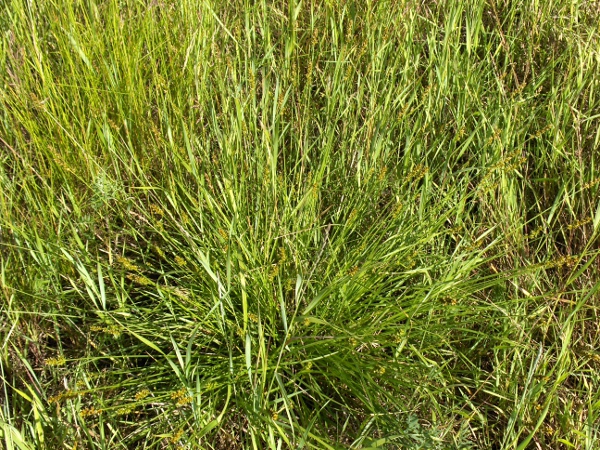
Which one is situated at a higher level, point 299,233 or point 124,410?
point 299,233

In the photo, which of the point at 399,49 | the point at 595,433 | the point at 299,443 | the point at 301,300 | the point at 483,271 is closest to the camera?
the point at 299,443

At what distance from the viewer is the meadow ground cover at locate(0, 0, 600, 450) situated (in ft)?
4.96

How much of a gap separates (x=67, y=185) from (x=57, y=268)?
0.23m

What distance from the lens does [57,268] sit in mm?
1697

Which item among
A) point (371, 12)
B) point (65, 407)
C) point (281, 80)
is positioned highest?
point (371, 12)

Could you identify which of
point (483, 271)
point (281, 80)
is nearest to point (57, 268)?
point (281, 80)

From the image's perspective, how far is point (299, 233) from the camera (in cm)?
167

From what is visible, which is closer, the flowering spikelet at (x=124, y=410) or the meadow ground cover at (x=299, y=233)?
the flowering spikelet at (x=124, y=410)

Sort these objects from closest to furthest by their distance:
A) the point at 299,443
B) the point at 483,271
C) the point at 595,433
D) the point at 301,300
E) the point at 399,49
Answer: the point at 299,443 < the point at 595,433 < the point at 301,300 < the point at 483,271 < the point at 399,49

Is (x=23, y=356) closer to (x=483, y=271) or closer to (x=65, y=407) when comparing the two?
(x=65, y=407)

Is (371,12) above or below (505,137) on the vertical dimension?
above

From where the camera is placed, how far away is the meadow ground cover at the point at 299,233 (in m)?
1.51

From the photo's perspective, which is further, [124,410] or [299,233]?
[299,233]

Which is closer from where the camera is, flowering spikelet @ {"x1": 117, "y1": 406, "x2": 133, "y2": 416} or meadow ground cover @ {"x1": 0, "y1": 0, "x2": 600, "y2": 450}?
flowering spikelet @ {"x1": 117, "y1": 406, "x2": 133, "y2": 416}
